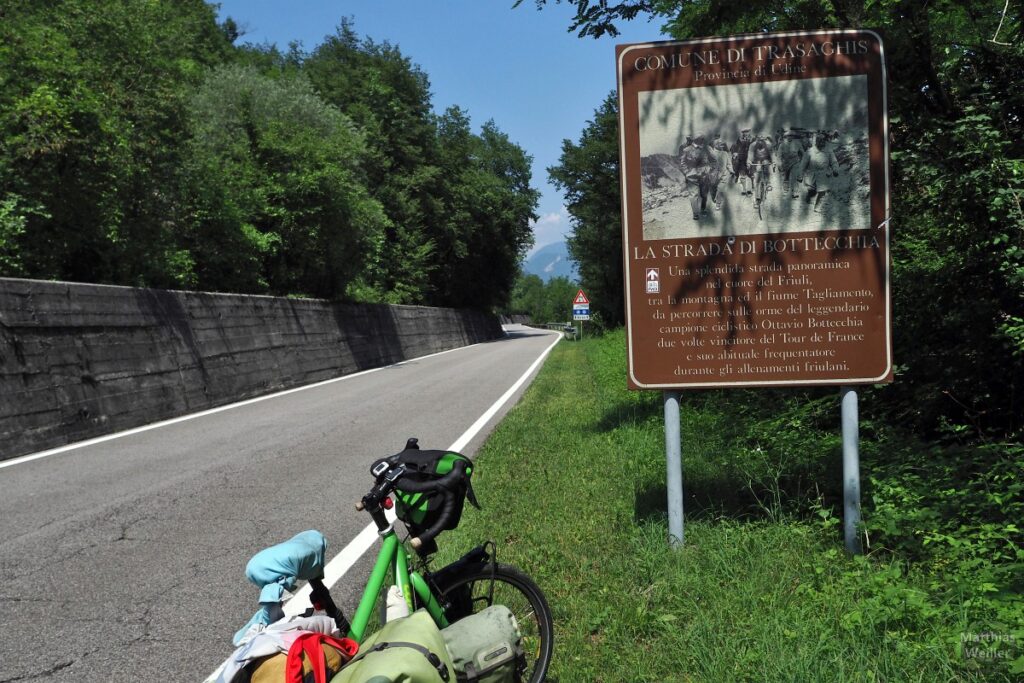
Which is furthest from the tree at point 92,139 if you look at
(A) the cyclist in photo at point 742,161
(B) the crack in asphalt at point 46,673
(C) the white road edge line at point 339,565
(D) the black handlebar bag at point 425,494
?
(D) the black handlebar bag at point 425,494

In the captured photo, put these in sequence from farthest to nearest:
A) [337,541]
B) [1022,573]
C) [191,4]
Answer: [191,4] → [337,541] → [1022,573]

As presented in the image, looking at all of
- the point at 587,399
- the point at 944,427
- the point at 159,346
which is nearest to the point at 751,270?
the point at 944,427

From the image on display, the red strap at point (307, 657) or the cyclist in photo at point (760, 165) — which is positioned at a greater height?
the cyclist in photo at point (760, 165)

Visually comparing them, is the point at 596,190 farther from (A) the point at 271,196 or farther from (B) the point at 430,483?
(B) the point at 430,483

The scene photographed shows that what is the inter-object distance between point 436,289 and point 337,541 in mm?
47404

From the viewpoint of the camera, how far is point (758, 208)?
4.36 m

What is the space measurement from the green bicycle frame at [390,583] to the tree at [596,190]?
3419 cm

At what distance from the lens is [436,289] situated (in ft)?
171

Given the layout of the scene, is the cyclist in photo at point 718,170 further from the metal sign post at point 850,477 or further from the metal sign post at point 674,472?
the metal sign post at point 850,477

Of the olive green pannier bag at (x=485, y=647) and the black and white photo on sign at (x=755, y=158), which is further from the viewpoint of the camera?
the black and white photo on sign at (x=755, y=158)

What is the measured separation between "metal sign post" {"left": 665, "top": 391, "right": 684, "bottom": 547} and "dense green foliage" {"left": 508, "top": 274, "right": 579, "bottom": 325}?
110 meters

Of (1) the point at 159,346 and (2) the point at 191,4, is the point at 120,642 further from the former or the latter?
(2) the point at 191,4

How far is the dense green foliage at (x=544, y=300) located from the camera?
443 feet

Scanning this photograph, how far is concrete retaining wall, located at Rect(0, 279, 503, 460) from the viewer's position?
9.05 metres
